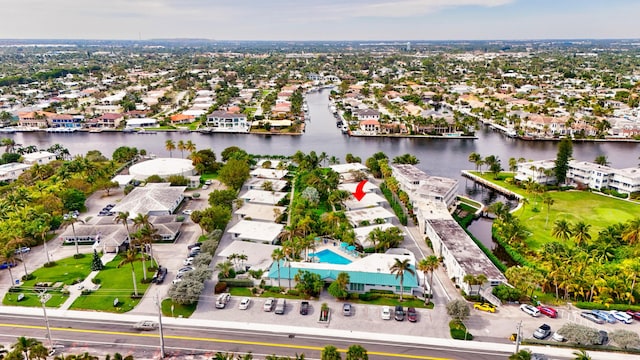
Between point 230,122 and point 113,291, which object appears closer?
point 113,291

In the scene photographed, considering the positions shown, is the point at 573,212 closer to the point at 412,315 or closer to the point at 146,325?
the point at 412,315

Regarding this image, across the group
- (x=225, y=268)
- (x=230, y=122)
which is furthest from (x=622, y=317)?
(x=230, y=122)

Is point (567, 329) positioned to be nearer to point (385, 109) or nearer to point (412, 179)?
point (412, 179)

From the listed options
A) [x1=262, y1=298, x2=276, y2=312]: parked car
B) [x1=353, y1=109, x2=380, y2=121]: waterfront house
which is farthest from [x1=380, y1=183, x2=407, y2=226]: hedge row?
[x1=353, y1=109, x2=380, y2=121]: waterfront house

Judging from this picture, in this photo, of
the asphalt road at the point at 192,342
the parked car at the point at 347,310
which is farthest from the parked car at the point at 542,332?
the parked car at the point at 347,310

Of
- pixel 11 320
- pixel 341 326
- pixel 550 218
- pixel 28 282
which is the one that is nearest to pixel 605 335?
pixel 341 326
